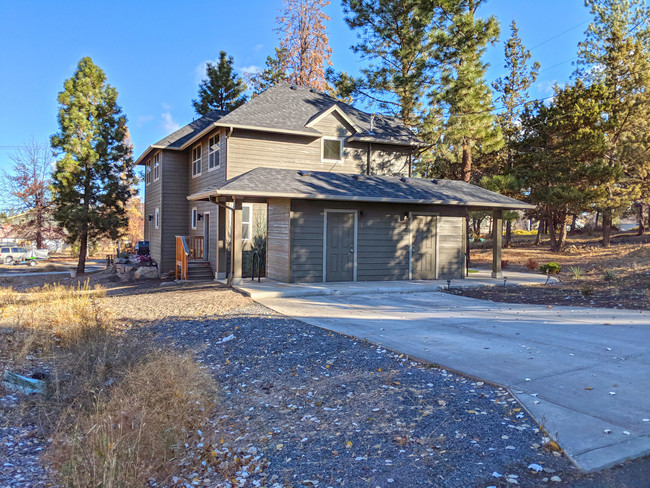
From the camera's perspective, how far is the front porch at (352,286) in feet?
40.4

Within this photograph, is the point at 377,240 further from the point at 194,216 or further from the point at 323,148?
the point at 194,216

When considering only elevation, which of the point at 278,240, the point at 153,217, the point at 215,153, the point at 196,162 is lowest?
the point at 278,240

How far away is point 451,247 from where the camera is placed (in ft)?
53.3

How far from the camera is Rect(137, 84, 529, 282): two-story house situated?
13.9m

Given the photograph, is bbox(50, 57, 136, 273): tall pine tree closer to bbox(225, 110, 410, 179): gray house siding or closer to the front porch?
bbox(225, 110, 410, 179): gray house siding

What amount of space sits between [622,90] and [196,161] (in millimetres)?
23792

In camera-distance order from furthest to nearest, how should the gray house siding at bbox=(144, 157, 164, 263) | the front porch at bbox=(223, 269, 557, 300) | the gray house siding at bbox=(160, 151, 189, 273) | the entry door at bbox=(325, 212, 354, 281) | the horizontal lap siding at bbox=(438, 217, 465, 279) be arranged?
the gray house siding at bbox=(144, 157, 164, 263) → the gray house siding at bbox=(160, 151, 189, 273) → the horizontal lap siding at bbox=(438, 217, 465, 279) → the entry door at bbox=(325, 212, 354, 281) → the front porch at bbox=(223, 269, 557, 300)

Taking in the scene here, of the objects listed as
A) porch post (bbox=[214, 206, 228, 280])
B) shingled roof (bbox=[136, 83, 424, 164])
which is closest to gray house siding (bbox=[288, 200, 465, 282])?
porch post (bbox=[214, 206, 228, 280])

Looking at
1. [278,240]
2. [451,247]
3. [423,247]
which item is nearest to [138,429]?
[278,240]

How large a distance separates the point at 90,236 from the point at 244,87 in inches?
575

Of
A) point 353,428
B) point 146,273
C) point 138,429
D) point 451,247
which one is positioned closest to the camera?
point 353,428

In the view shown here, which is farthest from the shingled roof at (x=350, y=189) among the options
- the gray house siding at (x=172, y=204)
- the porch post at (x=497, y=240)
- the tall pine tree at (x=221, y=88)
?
the tall pine tree at (x=221, y=88)

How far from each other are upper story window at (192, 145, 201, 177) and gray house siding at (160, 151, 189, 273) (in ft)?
3.53

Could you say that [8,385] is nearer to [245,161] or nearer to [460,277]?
[245,161]
